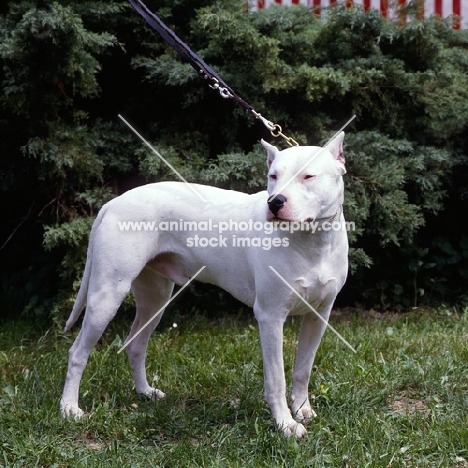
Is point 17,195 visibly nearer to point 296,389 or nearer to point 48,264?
point 48,264

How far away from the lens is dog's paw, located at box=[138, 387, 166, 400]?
165 inches

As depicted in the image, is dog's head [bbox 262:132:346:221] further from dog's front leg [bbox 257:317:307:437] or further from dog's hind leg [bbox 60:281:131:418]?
dog's hind leg [bbox 60:281:131:418]

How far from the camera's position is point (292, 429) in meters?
3.54

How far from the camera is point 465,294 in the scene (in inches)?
249

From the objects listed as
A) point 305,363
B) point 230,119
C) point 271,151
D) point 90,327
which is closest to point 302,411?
point 305,363

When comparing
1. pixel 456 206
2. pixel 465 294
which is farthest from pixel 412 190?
pixel 465 294

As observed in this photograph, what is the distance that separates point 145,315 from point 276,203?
1503mm

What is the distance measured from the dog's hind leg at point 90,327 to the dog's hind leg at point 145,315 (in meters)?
0.35

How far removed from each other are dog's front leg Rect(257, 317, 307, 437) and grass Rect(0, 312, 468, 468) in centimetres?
10

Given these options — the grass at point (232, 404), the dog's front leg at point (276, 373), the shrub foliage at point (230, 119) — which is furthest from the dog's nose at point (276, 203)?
the shrub foliage at point (230, 119)

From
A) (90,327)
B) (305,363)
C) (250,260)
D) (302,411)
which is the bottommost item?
(302,411)

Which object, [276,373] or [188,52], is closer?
[276,373]

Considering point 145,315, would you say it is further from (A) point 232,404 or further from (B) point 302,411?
(B) point 302,411

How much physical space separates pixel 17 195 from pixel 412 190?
11.0 feet
